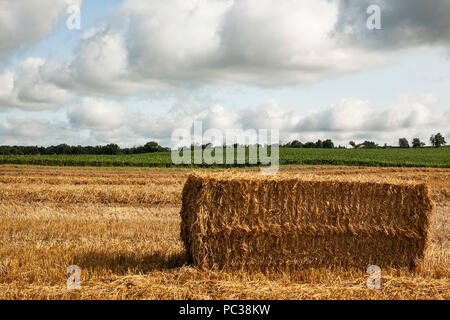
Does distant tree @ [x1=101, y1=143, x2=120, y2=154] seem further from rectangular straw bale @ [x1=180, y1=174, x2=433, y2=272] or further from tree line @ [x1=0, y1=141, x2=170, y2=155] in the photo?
rectangular straw bale @ [x1=180, y1=174, x2=433, y2=272]

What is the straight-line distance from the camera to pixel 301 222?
25.8ft

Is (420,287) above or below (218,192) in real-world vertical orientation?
below

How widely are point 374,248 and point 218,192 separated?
316 cm

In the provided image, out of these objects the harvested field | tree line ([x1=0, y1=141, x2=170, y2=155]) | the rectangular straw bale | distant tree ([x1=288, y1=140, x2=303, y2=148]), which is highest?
distant tree ([x1=288, y1=140, x2=303, y2=148])

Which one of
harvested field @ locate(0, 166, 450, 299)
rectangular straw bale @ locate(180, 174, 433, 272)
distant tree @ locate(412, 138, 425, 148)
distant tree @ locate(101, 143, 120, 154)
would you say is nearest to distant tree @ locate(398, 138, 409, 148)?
distant tree @ locate(412, 138, 425, 148)

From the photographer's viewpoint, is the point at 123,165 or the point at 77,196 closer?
the point at 77,196

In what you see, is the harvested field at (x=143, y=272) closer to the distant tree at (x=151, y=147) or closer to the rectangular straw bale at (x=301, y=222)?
the rectangular straw bale at (x=301, y=222)

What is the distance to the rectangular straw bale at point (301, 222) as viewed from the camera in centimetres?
762

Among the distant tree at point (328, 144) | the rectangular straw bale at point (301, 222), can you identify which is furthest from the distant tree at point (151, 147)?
the rectangular straw bale at point (301, 222)

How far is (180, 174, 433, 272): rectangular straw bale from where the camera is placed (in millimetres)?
7625
